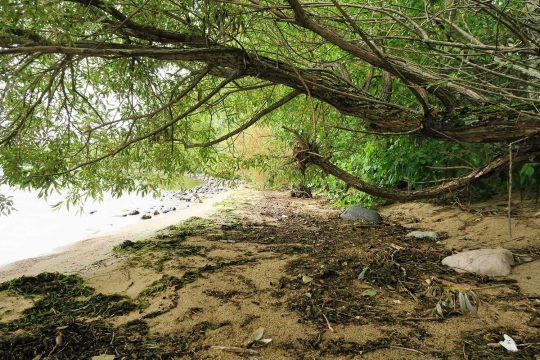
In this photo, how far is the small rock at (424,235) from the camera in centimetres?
396

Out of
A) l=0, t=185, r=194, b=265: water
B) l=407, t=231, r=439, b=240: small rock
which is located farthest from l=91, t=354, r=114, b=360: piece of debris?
l=407, t=231, r=439, b=240: small rock

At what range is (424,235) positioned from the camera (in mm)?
4016

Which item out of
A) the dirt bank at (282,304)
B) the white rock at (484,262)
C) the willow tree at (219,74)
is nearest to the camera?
the dirt bank at (282,304)

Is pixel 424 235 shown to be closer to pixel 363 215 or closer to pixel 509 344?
pixel 363 215

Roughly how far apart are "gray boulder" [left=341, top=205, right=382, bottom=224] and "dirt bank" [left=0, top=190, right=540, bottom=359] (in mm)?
1053

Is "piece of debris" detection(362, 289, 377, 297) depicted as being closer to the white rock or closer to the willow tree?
the white rock

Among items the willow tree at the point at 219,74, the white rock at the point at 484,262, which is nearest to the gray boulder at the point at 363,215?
the willow tree at the point at 219,74

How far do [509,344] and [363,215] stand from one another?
137 inches

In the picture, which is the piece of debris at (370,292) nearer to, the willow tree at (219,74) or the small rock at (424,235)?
the willow tree at (219,74)

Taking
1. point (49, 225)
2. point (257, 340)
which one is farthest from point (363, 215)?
point (49, 225)

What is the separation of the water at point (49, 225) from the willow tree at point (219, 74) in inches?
60.3

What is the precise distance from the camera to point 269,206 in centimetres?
771

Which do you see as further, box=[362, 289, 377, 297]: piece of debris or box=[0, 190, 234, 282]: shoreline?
box=[0, 190, 234, 282]: shoreline

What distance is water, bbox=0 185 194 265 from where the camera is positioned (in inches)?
227
